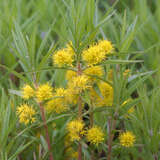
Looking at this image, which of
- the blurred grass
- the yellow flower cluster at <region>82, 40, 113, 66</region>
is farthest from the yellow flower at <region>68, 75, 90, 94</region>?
the blurred grass

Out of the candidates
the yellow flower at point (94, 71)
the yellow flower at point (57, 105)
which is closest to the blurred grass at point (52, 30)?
the yellow flower at point (94, 71)

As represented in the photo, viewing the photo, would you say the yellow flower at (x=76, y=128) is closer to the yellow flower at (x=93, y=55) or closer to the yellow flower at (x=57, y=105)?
the yellow flower at (x=57, y=105)

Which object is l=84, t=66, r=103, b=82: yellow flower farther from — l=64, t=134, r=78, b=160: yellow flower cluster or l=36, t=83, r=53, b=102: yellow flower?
l=64, t=134, r=78, b=160: yellow flower cluster

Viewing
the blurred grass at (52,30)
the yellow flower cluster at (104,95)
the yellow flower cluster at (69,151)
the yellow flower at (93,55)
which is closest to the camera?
the yellow flower at (93,55)

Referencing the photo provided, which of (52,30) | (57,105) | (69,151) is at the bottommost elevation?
(69,151)

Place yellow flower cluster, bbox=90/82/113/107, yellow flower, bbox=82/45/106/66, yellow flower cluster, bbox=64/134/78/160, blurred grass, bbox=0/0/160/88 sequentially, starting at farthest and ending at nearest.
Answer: blurred grass, bbox=0/0/160/88
yellow flower cluster, bbox=64/134/78/160
yellow flower cluster, bbox=90/82/113/107
yellow flower, bbox=82/45/106/66

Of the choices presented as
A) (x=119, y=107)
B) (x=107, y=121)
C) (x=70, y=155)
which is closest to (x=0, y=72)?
(x=70, y=155)

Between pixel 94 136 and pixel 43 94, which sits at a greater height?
pixel 43 94

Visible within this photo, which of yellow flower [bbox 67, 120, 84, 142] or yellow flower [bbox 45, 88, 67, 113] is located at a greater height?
yellow flower [bbox 45, 88, 67, 113]

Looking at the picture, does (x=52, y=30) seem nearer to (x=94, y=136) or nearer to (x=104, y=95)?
(x=104, y=95)

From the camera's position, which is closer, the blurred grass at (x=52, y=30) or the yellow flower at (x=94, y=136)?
the yellow flower at (x=94, y=136)

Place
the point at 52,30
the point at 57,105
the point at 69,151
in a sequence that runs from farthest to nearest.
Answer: the point at 52,30
the point at 69,151
the point at 57,105

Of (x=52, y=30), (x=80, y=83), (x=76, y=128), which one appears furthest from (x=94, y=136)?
(x=52, y=30)

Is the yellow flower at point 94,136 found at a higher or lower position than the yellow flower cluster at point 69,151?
higher
